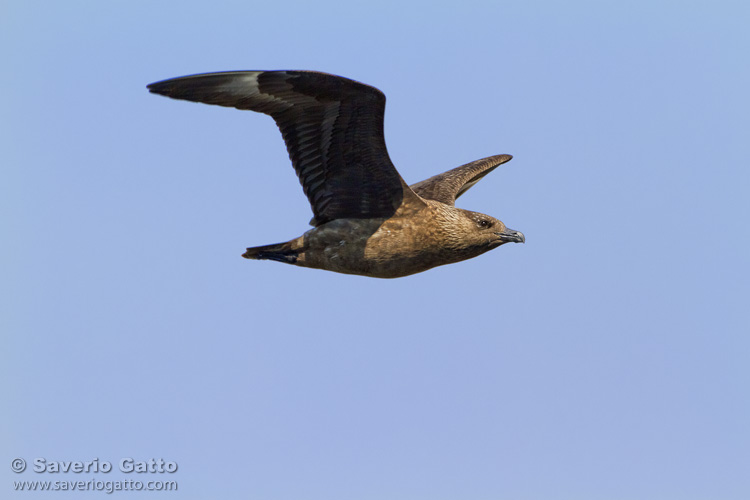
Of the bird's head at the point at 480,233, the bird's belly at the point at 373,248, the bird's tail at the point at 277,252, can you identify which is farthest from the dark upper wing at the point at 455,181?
the bird's tail at the point at 277,252

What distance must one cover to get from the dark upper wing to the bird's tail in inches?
83.4

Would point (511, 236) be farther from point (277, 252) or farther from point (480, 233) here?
point (277, 252)

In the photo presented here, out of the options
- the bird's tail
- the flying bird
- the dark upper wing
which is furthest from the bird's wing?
the dark upper wing

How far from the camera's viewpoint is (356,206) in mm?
9102

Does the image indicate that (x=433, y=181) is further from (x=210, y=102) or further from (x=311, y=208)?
(x=210, y=102)

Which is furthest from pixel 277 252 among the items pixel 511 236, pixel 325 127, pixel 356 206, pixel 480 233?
pixel 511 236

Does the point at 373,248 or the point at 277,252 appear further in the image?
the point at 277,252

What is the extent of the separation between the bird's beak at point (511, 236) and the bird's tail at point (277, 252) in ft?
6.57

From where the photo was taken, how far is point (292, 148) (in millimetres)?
8867

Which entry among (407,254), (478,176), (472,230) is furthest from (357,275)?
(478,176)

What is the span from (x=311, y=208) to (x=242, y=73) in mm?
1696

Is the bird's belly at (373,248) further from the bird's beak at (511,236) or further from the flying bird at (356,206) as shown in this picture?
the bird's beak at (511,236)

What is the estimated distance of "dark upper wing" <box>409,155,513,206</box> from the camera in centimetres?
1083

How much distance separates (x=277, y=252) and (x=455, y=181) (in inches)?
113
